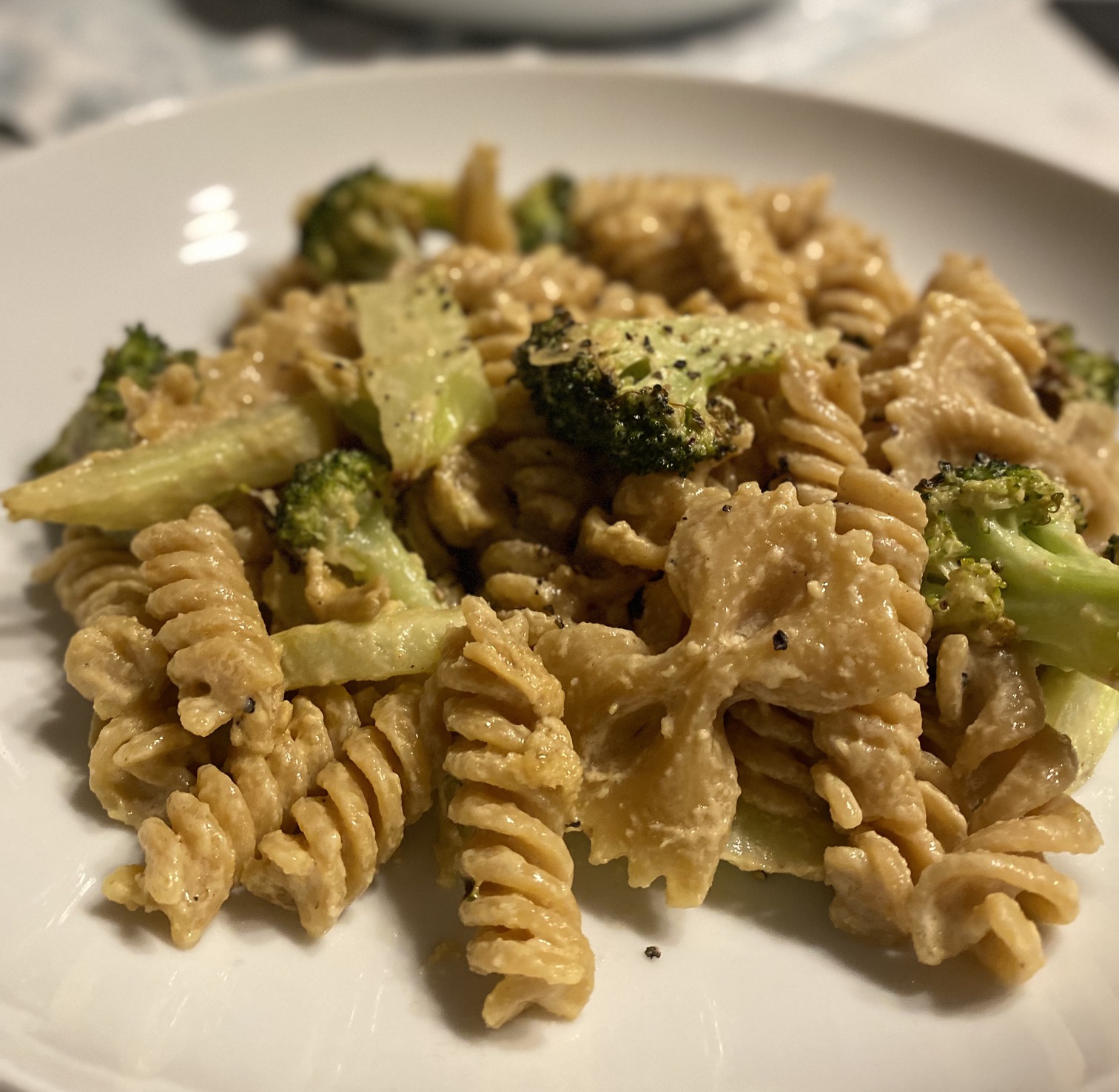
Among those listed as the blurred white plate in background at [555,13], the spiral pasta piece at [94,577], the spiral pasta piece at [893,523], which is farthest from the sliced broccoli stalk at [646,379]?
the blurred white plate in background at [555,13]

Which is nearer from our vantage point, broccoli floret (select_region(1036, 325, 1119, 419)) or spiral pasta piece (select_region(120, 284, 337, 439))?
spiral pasta piece (select_region(120, 284, 337, 439))

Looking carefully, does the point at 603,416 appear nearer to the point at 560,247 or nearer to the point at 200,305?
the point at 560,247

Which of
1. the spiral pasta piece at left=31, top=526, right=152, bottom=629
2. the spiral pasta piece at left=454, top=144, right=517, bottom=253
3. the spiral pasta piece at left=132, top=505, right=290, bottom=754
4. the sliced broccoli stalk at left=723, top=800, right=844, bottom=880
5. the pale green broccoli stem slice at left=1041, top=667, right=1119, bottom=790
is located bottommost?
the sliced broccoli stalk at left=723, top=800, right=844, bottom=880

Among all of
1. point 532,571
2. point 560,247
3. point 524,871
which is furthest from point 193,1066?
point 560,247

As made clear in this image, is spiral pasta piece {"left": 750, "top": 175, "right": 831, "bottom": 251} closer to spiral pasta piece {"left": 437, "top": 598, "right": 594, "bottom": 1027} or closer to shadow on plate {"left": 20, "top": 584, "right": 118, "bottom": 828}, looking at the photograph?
spiral pasta piece {"left": 437, "top": 598, "right": 594, "bottom": 1027}

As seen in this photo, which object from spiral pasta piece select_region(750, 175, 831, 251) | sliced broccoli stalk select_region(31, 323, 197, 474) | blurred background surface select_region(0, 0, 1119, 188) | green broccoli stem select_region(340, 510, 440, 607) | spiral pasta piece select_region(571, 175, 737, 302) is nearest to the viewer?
green broccoli stem select_region(340, 510, 440, 607)

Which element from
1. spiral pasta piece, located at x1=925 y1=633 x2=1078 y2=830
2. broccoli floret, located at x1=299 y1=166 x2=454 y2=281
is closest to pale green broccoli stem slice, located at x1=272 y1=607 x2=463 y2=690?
spiral pasta piece, located at x1=925 y1=633 x2=1078 y2=830

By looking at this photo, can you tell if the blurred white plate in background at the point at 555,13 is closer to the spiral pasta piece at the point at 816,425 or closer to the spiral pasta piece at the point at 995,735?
the spiral pasta piece at the point at 816,425
